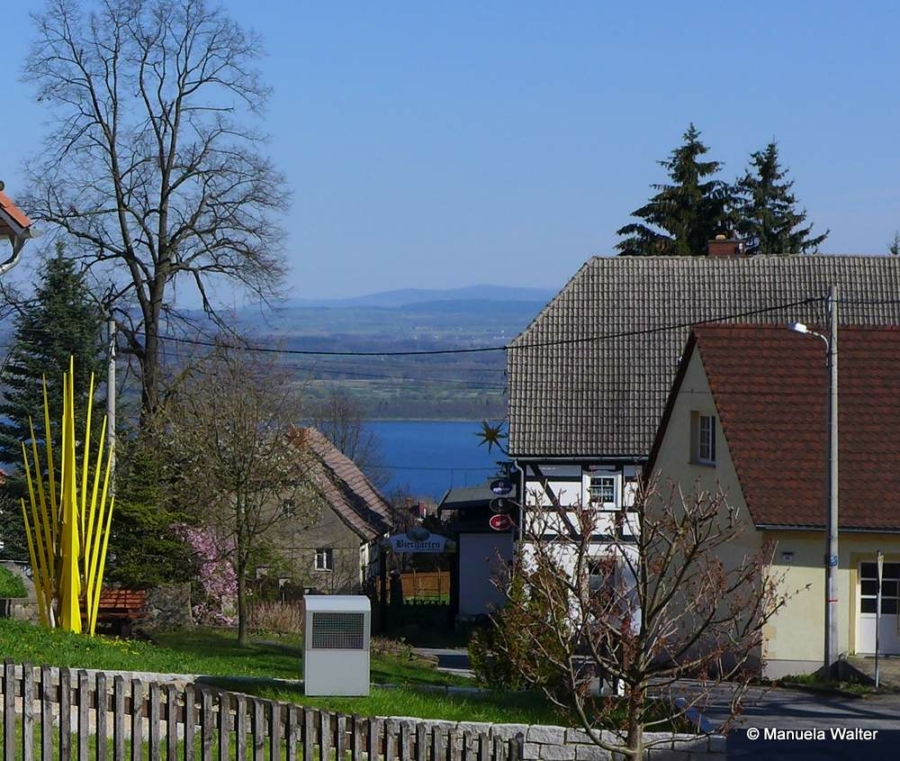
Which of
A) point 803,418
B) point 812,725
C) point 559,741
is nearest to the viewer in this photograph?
point 559,741

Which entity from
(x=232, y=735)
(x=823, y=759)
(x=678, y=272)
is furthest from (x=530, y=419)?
(x=232, y=735)

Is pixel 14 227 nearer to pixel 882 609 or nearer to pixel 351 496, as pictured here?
pixel 882 609

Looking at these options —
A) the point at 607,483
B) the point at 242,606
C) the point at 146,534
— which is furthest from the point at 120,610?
the point at 607,483

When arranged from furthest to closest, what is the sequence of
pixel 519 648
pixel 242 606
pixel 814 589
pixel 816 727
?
pixel 242 606
pixel 814 589
pixel 816 727
pixel 519 648

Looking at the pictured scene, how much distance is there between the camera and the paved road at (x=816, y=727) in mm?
14938

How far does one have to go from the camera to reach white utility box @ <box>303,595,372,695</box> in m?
12.7

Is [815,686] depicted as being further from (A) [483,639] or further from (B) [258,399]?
(B) [258,399]

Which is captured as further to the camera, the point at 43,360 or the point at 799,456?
the point at 43,360

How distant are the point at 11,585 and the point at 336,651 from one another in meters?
19.0

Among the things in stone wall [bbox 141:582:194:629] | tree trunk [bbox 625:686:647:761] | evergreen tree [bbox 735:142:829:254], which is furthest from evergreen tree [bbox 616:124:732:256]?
tree trunk [bbox 625:686:647:761]

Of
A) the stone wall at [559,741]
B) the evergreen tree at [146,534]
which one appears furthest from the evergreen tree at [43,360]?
the stone wall at [559,741]

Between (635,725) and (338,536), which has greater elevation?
(635,725)

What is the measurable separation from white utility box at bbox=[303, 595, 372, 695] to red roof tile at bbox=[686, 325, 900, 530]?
12.9 meters

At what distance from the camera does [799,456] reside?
84.3 ft
